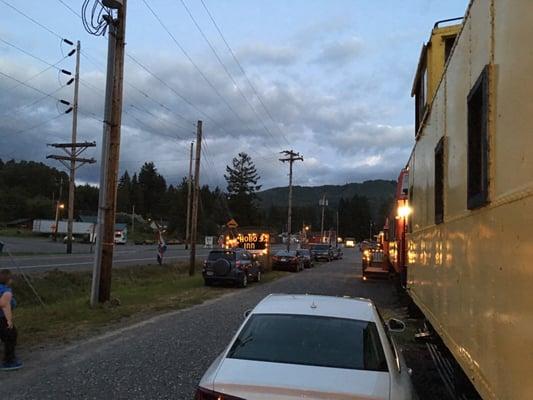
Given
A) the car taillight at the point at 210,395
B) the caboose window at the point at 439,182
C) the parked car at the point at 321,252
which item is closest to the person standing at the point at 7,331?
the car taillight at the point at 210,395

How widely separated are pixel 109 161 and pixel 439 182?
1138 centimetres

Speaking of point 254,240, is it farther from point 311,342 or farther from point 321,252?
point 311,342

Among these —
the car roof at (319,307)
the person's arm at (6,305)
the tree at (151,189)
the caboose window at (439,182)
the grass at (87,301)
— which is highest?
the tree at (151,189)

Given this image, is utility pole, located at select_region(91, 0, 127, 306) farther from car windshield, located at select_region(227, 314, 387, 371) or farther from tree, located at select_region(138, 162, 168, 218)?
tree, located at select_region(138, 162, 168, 218)

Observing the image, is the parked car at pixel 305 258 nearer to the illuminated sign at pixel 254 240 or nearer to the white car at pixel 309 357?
the illuminated sign at pixel 254 240

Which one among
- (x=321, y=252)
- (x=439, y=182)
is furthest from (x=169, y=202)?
(x=439, y=182)

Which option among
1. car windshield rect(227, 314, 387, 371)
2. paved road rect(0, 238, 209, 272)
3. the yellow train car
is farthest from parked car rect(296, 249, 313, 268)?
car windshield rect(227, 314, 387, 371)

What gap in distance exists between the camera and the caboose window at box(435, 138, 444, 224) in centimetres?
560

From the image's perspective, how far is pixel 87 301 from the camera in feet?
52.2

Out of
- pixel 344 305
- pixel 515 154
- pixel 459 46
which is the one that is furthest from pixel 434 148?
pixel 515 154

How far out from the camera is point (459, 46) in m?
4.62

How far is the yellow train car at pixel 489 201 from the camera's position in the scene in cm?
254

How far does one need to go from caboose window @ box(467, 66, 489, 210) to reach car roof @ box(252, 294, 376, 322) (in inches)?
62.4

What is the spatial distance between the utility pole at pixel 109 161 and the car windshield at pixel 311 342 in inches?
444
